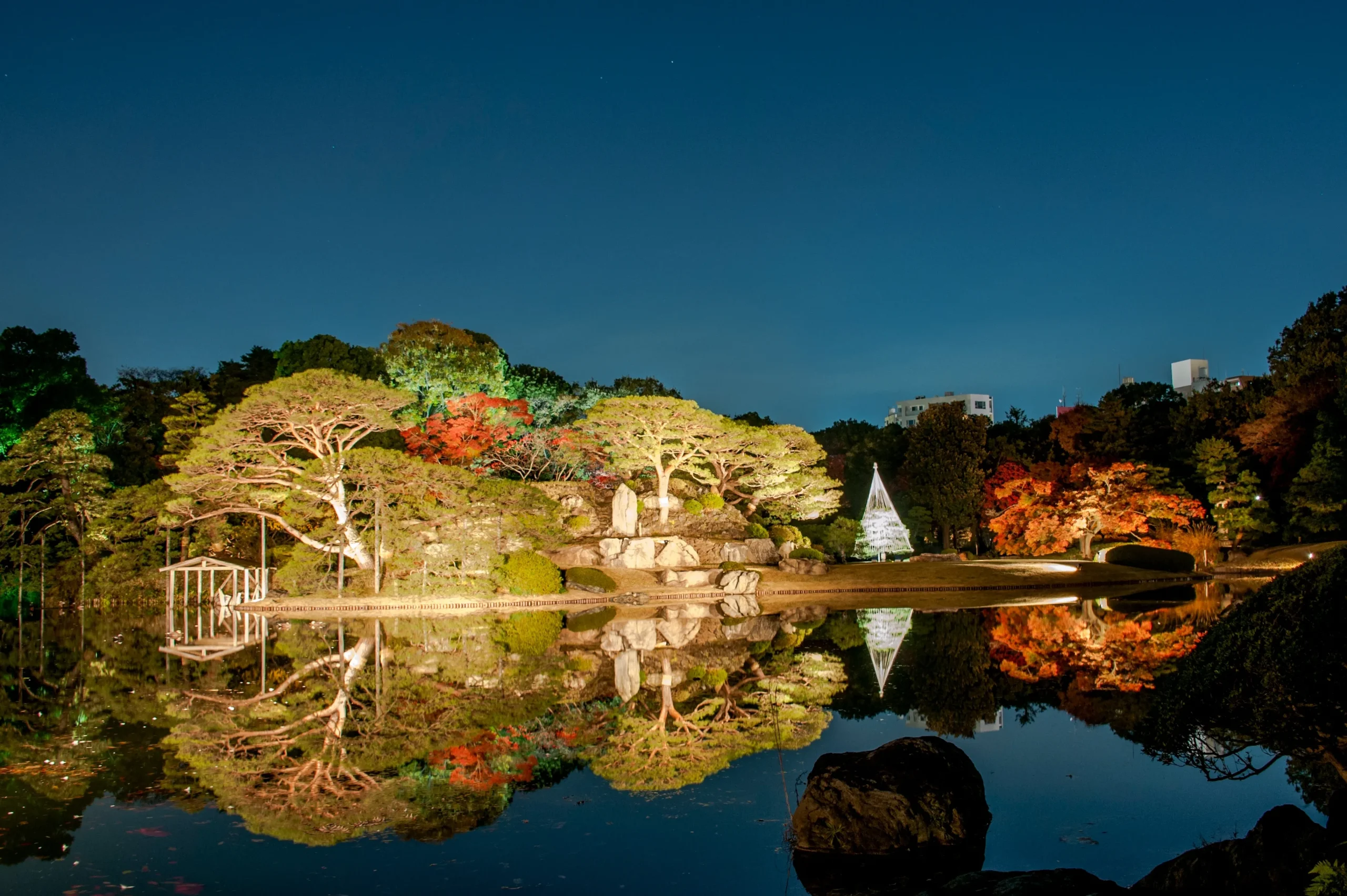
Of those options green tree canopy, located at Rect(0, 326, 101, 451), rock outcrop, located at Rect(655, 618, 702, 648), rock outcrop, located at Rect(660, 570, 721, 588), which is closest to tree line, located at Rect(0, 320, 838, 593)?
green tree canopy, located at Rect(0, 326, 101, 451)

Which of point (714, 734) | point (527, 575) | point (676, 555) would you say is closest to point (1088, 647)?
point (714, 734)

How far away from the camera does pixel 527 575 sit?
2677 cm

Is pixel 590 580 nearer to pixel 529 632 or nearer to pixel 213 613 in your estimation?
pixel 529 632

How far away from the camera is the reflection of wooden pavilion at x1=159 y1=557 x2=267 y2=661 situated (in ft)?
62.4

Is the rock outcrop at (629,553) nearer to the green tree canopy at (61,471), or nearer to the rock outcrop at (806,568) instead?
the rock outcrop at (806,568)

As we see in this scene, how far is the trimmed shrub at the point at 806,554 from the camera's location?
107 ft

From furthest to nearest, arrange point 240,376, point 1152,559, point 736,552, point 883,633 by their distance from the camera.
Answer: point 240,376 → point 736,552 → point 1152,559 → point 883,633

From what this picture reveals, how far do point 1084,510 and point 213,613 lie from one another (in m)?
30.1

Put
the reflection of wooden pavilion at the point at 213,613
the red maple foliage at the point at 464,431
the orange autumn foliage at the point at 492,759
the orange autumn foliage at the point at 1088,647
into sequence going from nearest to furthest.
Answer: the orange autumn foliage at the point at 492,759
the orange autumn foliage at the point at 1088,647
the reflection of wooden pavilion at the point at 213,613
the red maple foliage at the point at 464,431

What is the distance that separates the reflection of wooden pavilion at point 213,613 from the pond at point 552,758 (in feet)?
2.23

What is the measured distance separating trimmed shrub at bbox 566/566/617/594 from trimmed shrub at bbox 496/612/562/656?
3.56m

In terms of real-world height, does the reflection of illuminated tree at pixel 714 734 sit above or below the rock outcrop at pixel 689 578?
below

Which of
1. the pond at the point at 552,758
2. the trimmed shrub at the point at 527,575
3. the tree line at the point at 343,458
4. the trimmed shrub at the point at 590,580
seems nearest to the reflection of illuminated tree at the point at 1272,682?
the pond at the point at 552,758

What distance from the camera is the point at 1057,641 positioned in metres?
17.2
